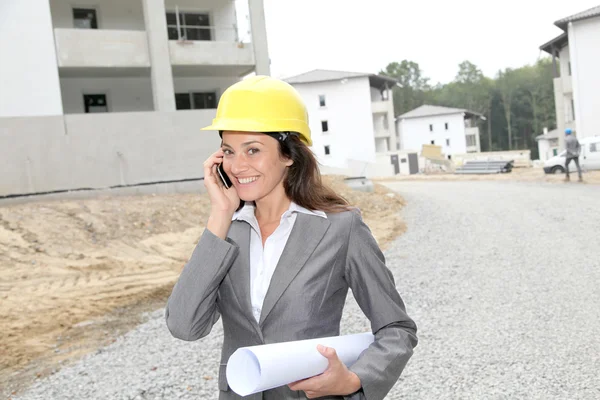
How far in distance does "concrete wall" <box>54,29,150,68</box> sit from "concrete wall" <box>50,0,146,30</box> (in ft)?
7.44

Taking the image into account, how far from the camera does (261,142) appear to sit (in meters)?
1.77

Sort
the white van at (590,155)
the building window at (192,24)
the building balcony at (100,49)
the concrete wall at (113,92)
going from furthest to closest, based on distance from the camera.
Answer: the white van at (590,155) < the building window at (192,24) < the concrete wall at (113,92) < the building balcony at (100,49)

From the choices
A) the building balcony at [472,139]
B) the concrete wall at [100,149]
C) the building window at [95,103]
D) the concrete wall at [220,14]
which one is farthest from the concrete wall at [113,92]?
the building balcony at [472,139]

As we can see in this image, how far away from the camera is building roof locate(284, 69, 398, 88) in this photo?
4638cm

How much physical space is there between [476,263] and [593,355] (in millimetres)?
4098

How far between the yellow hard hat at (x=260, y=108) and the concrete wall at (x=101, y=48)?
57.0 ft

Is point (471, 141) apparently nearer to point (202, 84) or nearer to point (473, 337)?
point (202, 84)

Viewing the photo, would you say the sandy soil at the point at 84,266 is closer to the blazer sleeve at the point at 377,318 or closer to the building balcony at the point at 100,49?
the building balcony at the point at 100,49

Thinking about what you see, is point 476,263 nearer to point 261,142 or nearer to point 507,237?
point 507,237

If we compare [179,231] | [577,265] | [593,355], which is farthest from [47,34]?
[593,355]

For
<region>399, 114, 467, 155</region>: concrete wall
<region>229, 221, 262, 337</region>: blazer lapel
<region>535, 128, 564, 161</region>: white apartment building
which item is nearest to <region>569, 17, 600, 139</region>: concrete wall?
<region>399, 114, 467, 155</region>: concrete wall

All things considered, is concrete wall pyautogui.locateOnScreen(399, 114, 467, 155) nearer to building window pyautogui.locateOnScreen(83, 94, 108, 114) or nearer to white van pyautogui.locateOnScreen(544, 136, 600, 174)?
white van pyautogui.locateOnScreen(544, 136, 600, 174)

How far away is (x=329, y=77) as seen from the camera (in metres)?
46.9

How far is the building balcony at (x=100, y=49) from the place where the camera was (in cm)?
1716
